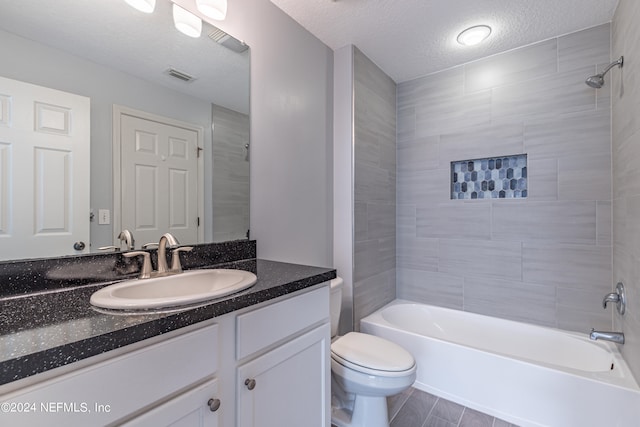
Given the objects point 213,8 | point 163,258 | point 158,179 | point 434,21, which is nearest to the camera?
point 163,258

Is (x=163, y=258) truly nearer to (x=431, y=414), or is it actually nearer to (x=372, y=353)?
(x=372, y=353)

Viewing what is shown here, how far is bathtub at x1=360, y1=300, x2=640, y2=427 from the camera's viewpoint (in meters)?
1.42

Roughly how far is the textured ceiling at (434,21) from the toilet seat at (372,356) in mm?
1975

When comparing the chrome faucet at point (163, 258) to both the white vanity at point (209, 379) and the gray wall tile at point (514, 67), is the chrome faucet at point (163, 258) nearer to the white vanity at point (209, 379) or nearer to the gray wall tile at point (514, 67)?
the white vanity at point (209, 379)

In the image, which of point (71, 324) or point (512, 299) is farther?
point (512, 299)

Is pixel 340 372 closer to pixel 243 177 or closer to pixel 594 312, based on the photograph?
pixel 243 177

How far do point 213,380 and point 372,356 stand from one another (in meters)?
0.96

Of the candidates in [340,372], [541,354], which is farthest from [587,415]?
[340,372]

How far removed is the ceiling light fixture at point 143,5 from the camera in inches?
47.1

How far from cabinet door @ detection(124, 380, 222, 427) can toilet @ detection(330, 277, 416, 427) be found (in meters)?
0.82

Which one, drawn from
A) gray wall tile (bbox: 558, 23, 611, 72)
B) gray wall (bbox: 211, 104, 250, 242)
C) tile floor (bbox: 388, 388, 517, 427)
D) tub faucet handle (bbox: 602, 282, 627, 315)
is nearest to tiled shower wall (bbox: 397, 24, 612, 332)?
gray wall tile (bbox: 558, 23, 611, 72)

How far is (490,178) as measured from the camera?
2307 millimetres

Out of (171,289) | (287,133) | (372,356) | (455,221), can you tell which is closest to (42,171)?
(171,289)

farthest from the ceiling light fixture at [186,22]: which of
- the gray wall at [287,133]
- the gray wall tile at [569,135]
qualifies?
the gray wall tile at [569,135]
